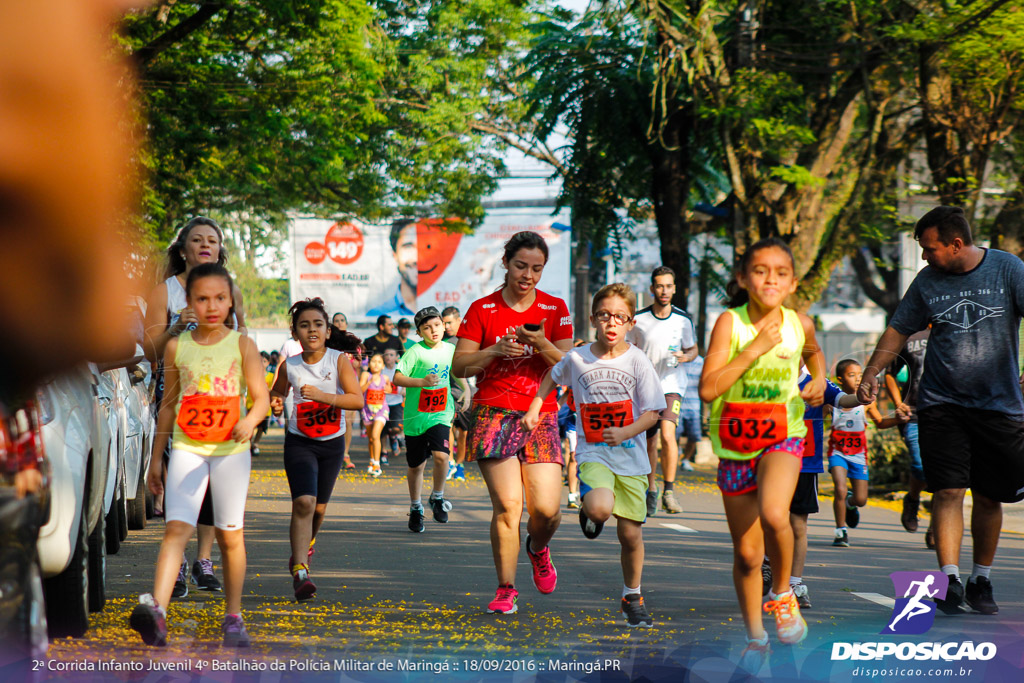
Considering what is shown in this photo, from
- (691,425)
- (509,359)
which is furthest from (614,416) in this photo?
(691,425)

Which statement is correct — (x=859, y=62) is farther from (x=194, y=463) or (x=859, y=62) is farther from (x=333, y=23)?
(x=194, y=463)

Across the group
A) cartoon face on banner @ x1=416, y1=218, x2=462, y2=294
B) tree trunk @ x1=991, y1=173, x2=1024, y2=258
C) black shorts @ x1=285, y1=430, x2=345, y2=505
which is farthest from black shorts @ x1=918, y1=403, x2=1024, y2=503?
cartoon face on banner @ x1=416, y1=218, x2=462, y2=294

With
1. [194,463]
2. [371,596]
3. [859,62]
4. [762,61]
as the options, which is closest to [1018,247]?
[859,62]

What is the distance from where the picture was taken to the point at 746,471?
14.8 ft

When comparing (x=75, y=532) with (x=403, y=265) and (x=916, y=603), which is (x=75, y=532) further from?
(x=403, y=265)

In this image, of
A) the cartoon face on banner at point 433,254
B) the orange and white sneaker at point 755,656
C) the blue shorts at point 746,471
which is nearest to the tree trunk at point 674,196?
the blue shorts at point 746,471

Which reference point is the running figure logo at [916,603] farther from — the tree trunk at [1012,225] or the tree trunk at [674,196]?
the tree trunk at [674,196]

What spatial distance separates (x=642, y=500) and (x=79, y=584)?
2.68 m

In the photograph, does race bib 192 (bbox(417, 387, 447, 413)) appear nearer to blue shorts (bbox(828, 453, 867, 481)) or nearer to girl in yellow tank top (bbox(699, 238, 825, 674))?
blue shorts (bbox(828, 453, 867, 481))

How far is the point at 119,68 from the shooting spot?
1.29 m

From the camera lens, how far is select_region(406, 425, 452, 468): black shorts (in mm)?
9711

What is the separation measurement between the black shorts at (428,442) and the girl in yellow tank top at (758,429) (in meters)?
5.33

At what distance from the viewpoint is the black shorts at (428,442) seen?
971cm

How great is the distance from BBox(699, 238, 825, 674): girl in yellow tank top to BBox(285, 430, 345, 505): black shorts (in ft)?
9.06
